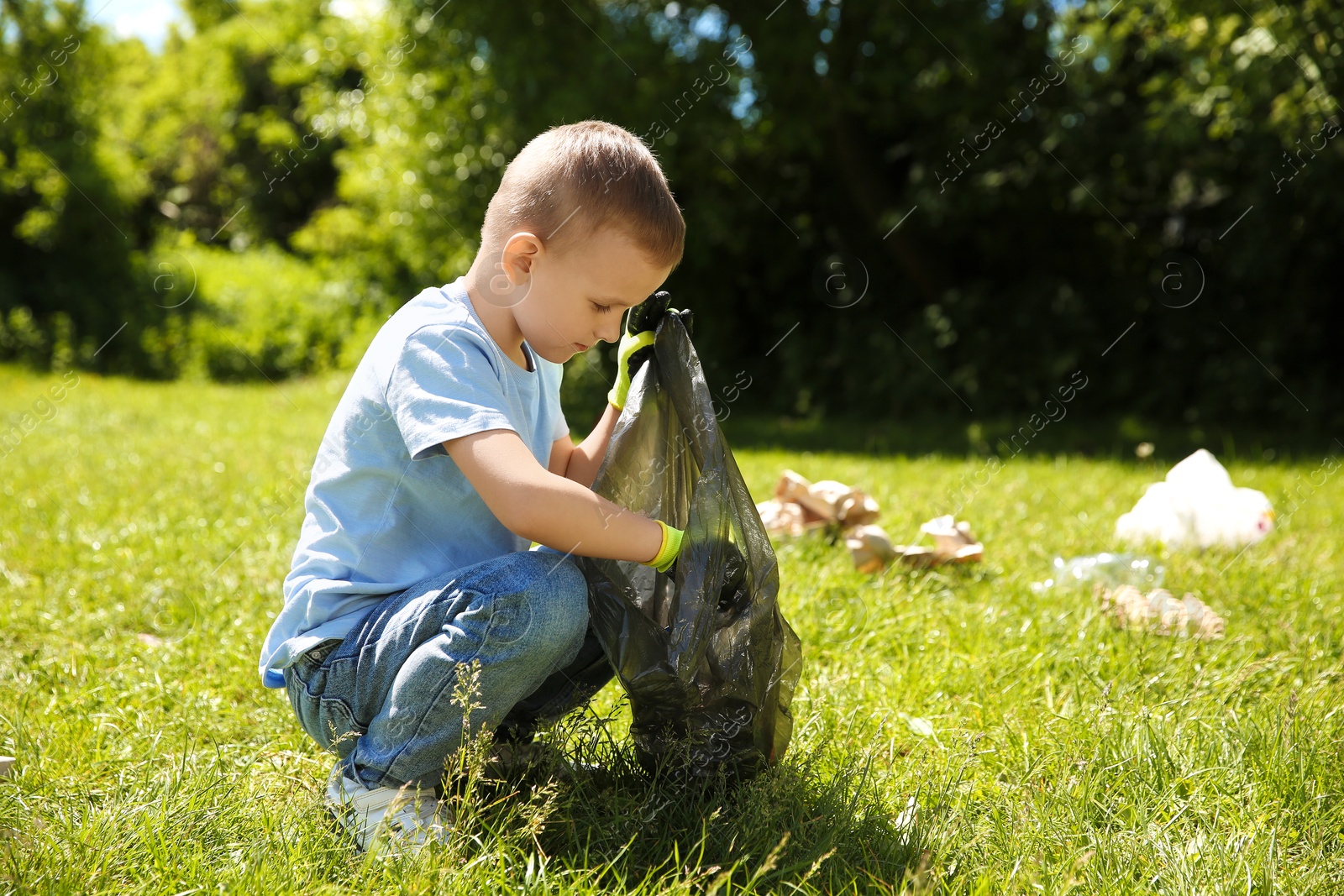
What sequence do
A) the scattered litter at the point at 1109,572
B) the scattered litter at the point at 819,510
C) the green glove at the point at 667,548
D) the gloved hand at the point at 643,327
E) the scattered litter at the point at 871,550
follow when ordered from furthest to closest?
1. the scattered litter at the point at 819,510
2. the scattered litter at the point at 871,550
3. the scattered litter at the point at 1109,572
4. the gloved hand at the point at 643,327
5. the green glove at the point at 667,548

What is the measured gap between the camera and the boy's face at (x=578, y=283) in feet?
5.66

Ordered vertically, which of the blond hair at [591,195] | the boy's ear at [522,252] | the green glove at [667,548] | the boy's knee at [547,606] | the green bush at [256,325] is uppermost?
the blond hair at [591,195]

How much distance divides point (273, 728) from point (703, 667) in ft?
3.21

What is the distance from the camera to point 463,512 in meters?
1.79

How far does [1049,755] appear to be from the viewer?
78.3 inches

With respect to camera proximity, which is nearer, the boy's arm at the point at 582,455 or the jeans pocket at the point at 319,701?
the jeans pocket at the point at 319,701

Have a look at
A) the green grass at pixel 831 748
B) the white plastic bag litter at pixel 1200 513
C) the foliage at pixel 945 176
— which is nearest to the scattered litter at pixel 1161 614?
the green grass at pixel 831 748

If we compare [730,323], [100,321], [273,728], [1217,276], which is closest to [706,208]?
[730,323]

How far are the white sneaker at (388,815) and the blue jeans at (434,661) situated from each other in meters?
0.03

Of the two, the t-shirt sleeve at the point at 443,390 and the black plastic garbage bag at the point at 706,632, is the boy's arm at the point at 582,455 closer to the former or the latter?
the black plastic garbage bag at the point at 706,632

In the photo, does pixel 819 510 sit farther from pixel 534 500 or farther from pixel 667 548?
pixel 534 500

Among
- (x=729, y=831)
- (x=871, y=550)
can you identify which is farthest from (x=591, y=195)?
(x=871, y=550)

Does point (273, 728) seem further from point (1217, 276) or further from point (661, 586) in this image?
point (1217, 276)

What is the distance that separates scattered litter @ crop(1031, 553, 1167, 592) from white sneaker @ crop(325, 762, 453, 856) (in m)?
2.03
